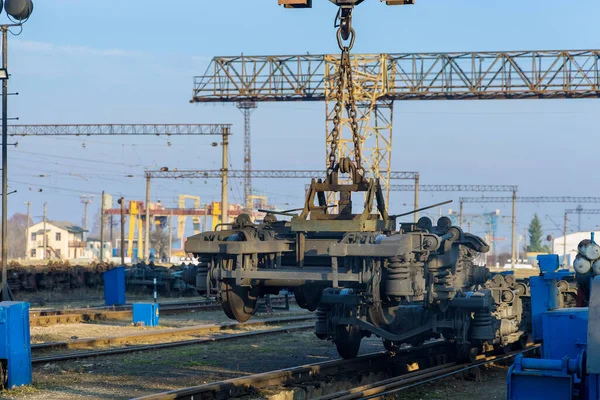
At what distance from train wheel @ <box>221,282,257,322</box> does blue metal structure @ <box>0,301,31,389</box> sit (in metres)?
3.61

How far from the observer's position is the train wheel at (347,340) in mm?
15703

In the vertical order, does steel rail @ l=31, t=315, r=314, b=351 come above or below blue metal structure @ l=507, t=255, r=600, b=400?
below

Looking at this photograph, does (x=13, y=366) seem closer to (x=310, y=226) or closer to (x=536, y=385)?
(x=310, y=226)

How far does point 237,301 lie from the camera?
1180 centimetres

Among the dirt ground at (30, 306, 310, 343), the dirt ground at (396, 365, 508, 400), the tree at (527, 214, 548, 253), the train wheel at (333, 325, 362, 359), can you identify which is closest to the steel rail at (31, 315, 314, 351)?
the dirt ground at (30, 306, 310, 343)

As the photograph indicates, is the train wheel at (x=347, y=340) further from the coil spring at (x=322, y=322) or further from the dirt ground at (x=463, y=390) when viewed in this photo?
the dirt ground at (x=463, y=390)

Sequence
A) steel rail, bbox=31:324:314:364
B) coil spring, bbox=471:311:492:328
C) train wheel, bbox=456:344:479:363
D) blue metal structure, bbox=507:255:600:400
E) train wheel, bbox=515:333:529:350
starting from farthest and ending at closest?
train wheel, bbox=515:333:529:350, steel rail, bbox=31:324:314:364, train wheel, bbox=456:344:479:363, coil spring, bbox=471:311:492:328, blue metal structure, bbox=507:255:600:400

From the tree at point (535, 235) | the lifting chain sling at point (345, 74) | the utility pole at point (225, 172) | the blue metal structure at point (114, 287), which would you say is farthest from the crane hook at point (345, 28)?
the tree at point (535, 235)

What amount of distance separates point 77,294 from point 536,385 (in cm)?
3172

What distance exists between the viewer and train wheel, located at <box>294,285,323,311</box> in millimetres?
12931

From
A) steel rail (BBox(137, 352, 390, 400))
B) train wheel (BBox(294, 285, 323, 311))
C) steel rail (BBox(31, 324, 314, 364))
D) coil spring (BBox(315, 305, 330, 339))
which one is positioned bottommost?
steel rail (BBox(31, 324, 314, 364))

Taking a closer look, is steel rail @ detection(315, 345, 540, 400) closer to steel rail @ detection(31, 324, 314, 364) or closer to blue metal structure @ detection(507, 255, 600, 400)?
blue metal structure @ detection(507, 255, 600, 400)

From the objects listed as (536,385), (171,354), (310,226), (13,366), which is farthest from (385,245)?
(171,354)

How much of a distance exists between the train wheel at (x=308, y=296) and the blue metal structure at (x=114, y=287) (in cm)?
1776
